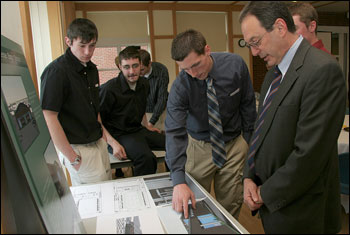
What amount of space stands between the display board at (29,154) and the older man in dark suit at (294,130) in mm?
787

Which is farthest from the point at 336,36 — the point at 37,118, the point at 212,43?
the point at 37,118

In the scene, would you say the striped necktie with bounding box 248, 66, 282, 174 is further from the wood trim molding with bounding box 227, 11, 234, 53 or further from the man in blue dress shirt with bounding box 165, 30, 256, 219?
the wood trim molding with bounding box 227, 11, 234, 53

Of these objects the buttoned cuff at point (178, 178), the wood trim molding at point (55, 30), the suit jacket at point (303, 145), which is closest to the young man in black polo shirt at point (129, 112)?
the wood trim molding at point (55, 30)

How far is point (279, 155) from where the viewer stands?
1088 millimetres

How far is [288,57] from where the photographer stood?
Answer: 1.11 meters

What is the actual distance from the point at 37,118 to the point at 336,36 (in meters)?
8.84

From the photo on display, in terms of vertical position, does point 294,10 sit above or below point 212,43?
below

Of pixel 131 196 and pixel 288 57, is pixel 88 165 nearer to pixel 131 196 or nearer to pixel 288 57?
pixel 131 196

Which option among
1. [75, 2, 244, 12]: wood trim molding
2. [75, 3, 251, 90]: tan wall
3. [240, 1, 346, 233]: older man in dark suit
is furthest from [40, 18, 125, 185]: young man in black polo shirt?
[75, 2, 244, 12]: wood trim molding

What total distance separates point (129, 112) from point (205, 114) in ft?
3.58

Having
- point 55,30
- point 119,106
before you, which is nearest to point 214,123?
point 119,106

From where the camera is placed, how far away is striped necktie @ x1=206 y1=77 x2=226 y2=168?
1.57 meters

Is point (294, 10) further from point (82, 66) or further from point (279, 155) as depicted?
point (82, 66)

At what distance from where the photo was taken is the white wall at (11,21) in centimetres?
111
